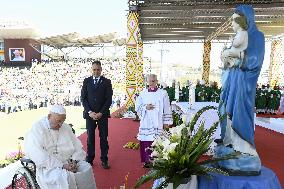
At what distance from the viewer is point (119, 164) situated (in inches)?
224

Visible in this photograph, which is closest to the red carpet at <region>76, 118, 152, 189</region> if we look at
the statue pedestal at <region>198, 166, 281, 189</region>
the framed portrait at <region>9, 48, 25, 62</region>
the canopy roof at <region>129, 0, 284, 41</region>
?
the statue pedestal at <region>198, 166, 281, 189</region>

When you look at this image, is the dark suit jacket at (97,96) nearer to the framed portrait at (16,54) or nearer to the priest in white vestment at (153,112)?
the priest in white vestment at (153,112)

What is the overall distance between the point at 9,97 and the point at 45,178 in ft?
82.6

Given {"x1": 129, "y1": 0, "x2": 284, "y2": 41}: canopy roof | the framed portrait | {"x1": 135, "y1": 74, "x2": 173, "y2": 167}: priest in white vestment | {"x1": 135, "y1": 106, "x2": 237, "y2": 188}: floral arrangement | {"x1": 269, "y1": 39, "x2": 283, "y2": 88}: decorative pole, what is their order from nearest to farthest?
{"x1": 135, "y1": 106, "x2": 237, "y2": 188}: floral arrangement, {"x1": 135, "y1": 74, "x2": 173, "y2": 167}: priest in white vestment, {"x1": 129, "y1": 0, "x2": 284, "y2": 41}: canopy roof, {"x1": 269, "y1": 39, "x2": 283, "y2": 88}: decorative pole, the framed portrait

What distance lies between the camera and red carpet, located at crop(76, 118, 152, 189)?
4715mm

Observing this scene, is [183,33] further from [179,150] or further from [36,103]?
[179,150]

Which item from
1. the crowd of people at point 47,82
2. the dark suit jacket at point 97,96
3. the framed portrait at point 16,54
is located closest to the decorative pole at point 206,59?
the crowd of people at point 47,82

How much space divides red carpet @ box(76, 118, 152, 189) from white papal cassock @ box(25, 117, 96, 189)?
1.06 meters

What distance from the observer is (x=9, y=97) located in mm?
26594

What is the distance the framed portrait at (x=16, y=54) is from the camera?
31672 millimetres

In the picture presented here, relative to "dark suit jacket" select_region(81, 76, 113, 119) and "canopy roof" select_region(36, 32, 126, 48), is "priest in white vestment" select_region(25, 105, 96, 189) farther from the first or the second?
"canopy roof" select_region(36, 32, 126, 48)

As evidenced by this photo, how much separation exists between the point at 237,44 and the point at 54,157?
208 cm

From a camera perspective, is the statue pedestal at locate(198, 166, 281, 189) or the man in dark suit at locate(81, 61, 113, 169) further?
the man in dark suit at locate(81, 61, 113, 169)

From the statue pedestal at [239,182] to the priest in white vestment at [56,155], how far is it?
1236 millimetres
